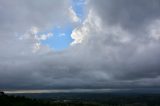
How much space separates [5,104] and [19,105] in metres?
11.7

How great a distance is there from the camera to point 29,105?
200 meters

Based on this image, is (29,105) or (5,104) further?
(29,105)

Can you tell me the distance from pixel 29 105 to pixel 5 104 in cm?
2427

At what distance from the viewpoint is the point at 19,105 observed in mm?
A: 187875

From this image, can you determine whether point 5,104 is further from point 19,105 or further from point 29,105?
point 29,105

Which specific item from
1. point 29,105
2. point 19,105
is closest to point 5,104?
point 19,105

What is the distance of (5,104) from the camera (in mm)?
178500

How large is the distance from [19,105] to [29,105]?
12.8m
